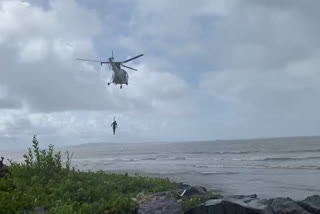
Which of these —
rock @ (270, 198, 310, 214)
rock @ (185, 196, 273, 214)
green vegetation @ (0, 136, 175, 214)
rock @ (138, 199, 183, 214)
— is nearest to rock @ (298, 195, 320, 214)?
rock @ (270, 198, 310, 214)

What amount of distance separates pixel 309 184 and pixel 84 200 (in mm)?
22702

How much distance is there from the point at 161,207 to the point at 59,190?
2909mm

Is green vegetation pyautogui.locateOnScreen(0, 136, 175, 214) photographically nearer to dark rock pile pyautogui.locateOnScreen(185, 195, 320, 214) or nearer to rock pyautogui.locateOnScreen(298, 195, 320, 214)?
dark rock pile pyautogui.locateOnScreen(185, 195, 320, 214)

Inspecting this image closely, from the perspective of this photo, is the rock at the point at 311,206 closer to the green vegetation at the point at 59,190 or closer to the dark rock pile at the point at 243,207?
the dark rock pile at the point at 243,207

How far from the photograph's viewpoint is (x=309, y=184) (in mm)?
29703

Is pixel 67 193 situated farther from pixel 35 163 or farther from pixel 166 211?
pixel 35 163

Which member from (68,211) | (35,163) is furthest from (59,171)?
(68,211)

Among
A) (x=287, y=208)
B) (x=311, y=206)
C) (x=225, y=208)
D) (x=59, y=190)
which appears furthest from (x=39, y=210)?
(x=311, y=206)

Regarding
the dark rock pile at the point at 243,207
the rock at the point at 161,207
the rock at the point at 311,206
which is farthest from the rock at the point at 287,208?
the rock at the point at 161,207

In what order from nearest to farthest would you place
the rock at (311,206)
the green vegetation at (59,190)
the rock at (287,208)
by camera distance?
the green vegetation at (59,190), the rock at (287,208), the rock at (311,206)

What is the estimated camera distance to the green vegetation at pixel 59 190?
9.27 meters

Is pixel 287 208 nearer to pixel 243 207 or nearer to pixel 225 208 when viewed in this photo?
pixel 243 207

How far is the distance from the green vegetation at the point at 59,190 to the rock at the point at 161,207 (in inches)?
13.2

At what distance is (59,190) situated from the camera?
11.4 meters
